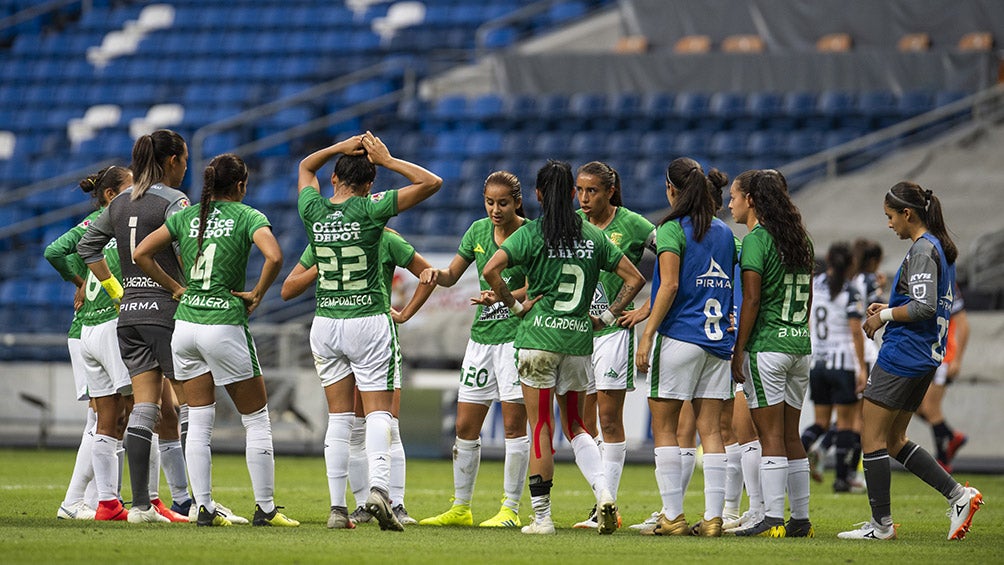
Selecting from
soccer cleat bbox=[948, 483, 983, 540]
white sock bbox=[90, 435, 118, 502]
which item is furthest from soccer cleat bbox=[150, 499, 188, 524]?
soccer cleat bbox=[948, 483, 983, 540]

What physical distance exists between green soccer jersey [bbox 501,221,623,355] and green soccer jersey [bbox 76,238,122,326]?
9.13 ft

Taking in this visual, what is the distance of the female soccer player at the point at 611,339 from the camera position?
912 centimetres

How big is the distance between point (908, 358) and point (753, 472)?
3.98 feet

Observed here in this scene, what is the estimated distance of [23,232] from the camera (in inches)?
976

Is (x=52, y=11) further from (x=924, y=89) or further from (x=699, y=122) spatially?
(x=924, y=89)

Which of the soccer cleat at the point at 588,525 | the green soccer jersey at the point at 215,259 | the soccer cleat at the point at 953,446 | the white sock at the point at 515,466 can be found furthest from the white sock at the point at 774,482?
the soccer cleat at the point at 953,446

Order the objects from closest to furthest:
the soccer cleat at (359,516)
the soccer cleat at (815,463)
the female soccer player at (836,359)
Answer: the soccer cleat at (359,516), the female soccer player at (836,359), the soccer cleat at (815,463)

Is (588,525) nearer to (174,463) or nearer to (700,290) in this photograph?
(700,290)

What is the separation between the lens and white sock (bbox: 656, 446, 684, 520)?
8.61 meters

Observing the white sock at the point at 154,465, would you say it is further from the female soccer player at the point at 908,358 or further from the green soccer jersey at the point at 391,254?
the female soccer player at the point at 908,358

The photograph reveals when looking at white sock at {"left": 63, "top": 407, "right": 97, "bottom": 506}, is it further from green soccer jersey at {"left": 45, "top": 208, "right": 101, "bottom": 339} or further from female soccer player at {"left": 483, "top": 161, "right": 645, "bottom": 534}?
female soccer player at {"left": 483, "top": 161, "right": 645, "bottom": 534}

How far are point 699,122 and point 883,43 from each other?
3416 mm

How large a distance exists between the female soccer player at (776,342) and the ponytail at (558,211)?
3.54 ft

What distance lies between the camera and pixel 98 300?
31.6ft
